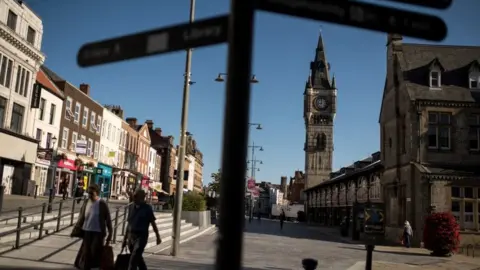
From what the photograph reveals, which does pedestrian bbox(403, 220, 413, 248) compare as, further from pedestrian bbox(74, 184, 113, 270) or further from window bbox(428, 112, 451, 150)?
pedestrian bbox(74, 184, 113, 270)

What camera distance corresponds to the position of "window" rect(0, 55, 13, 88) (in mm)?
31656

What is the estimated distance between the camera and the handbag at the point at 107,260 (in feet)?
27.7

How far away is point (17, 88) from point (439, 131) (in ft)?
98.5

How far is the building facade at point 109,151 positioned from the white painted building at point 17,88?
15504 mm

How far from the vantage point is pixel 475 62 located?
3294 centimetres

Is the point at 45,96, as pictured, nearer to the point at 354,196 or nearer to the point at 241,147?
the point at 354,196

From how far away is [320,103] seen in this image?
139750 millimetres

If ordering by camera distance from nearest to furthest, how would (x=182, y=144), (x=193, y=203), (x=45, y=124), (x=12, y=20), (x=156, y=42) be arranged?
(x=156, y=42)
(x=182, y=144)
(x=193, y=203)
(x=12, y=20)
(x=45, y=124)

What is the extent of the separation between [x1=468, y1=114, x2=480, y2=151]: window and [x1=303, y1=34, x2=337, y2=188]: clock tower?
96151 mm

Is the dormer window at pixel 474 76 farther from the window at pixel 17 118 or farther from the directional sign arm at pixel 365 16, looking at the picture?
the directional sign arm at pixel 365 16

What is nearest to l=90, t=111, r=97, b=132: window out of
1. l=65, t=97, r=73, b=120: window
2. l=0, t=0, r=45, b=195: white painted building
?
l=65, t=97, r=73, b=120: window

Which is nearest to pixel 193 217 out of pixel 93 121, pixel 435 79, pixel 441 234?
pixel 441 234

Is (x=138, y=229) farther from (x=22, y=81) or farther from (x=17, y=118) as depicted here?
(x=22, y=81)

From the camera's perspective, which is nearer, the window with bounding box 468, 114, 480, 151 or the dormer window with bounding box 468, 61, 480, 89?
the window with bounding box 468, 114, 480, 151
